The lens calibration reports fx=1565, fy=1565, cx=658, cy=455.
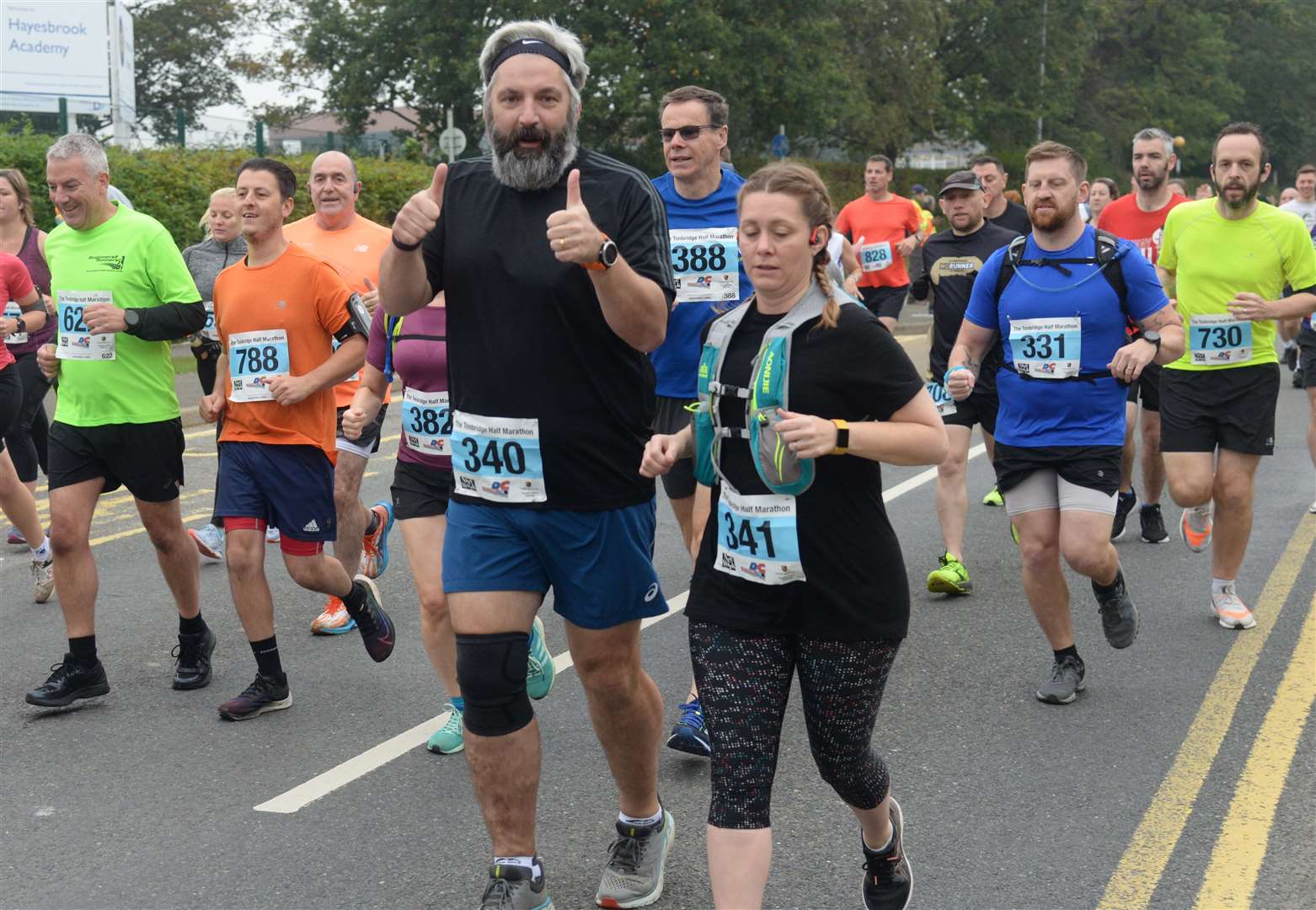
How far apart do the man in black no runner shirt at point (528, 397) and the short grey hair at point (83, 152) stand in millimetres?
2609

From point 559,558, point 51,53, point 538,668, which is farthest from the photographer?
point 51,53

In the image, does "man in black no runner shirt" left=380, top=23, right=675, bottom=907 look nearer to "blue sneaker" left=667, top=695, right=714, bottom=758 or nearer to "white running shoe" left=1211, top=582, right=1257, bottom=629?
"blue sneaker" left=667, top=695, right=714, bottom=758

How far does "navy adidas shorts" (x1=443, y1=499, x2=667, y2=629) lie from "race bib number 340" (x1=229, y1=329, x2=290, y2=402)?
6.87ft

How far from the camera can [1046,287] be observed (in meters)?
5.75

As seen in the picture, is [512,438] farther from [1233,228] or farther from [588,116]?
[588,116]

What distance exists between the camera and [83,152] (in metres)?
5.92

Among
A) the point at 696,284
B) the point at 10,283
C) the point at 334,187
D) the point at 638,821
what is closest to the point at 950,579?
the point at 696,284

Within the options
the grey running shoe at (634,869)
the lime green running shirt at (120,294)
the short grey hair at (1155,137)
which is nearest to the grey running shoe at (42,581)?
the lime green running shirt at (120,294)

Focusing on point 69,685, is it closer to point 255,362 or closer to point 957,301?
point 255,362

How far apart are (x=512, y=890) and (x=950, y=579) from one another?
416cm

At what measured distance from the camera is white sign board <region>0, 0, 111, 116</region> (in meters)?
34.0

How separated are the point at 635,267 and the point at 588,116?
102 ft

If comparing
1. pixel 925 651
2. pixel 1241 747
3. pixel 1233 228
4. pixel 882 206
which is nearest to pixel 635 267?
pixel 1241 747

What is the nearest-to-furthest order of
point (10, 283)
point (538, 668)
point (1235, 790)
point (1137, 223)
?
point (1235, 790) → point (538, 668) → point (10, 283) → point (1137, 223)
